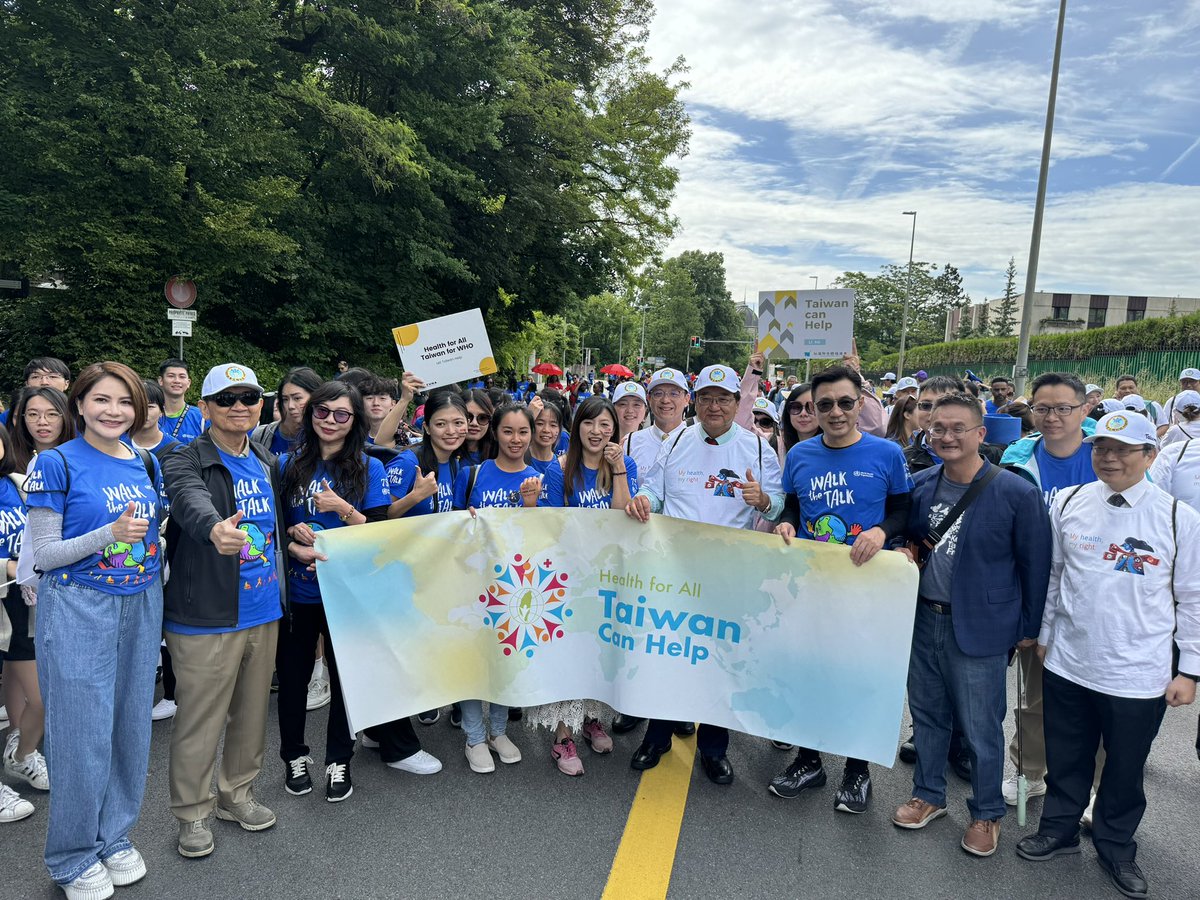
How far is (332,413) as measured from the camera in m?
3.55

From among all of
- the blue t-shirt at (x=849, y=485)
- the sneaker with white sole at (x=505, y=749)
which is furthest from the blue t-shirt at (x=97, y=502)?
the blue t-shirt at (x=849, y=485)

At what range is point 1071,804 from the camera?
3299 millimetres

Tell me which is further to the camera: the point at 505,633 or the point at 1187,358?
the point at 1187,358

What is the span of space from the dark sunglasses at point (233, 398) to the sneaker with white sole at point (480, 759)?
2.07 m

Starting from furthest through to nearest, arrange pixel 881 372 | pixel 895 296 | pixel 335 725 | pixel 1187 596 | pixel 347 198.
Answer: pixel 895 296, pixel 881 372, pixel 347 198, pixel 335 725, pixel 1187 596

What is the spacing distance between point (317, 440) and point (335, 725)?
139cm

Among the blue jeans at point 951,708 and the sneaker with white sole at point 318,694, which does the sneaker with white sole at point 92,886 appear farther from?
the blue jeans at point 951,708

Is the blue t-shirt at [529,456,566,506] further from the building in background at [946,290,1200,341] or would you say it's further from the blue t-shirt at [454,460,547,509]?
the building in background at [946,290,1200,341]

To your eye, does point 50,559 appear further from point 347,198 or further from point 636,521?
point 347,198

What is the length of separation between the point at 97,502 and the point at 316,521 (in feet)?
3.24

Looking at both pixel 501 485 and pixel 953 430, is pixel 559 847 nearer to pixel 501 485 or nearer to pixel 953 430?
pixel 501 485

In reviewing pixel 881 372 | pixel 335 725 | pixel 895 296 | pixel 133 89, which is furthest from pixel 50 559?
pixel 895 296

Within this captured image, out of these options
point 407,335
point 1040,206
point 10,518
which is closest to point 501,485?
point 10,518

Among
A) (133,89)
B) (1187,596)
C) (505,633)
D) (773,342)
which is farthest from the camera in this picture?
(133,89)
